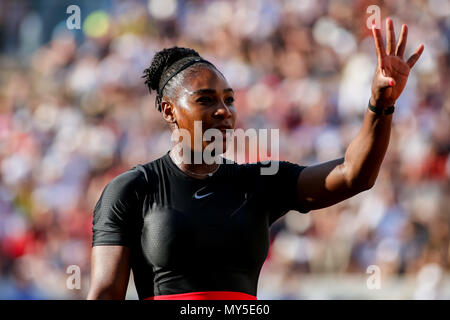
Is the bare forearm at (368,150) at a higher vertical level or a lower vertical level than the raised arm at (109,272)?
higher

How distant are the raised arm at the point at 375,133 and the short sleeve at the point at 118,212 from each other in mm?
685

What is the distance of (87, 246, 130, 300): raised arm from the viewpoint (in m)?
2.29

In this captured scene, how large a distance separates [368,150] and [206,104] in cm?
63

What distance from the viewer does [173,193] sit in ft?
8.17

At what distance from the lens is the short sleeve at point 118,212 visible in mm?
2377

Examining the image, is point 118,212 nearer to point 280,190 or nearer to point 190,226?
point 190,226

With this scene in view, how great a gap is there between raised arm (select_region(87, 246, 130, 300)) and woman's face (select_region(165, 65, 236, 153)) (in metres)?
0.52

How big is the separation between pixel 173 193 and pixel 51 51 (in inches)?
262

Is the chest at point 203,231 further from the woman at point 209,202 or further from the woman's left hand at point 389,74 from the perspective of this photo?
the woman's left hand at point 389,74

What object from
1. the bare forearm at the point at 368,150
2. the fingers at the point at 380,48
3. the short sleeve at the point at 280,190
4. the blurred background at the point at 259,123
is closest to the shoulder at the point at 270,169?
the short sleeve at the point at 280,190

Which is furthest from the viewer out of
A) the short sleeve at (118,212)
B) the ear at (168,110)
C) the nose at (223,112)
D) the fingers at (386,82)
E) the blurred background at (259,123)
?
the blurred background at (259,123)

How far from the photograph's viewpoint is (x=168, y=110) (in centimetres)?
275

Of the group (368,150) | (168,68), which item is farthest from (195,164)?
(368,150)

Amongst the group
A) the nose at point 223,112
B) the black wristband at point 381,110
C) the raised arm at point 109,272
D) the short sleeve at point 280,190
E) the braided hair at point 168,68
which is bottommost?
the raised arm at point 109,272
